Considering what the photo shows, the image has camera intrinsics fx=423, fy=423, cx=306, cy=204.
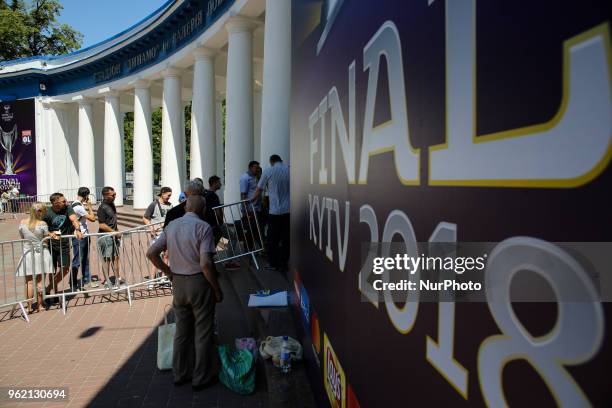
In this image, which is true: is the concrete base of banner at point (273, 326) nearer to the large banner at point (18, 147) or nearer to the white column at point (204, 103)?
the white column at point (204, 103)

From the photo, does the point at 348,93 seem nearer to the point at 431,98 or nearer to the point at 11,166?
the point at 431,98

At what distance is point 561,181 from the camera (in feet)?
2.34

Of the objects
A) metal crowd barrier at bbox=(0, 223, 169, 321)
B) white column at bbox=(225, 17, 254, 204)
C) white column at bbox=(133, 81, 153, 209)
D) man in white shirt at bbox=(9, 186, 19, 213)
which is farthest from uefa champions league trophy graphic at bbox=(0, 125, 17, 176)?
metal crowd barrier at bbox=(0, 223, 169, 321)

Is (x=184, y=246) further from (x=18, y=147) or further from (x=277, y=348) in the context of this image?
(x=18, y=147)

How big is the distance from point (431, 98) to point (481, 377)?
0.73m

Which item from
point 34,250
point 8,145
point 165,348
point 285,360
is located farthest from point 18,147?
point 285,360

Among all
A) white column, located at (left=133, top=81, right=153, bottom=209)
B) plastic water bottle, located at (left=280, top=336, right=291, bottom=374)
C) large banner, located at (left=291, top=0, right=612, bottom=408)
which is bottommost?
plastic water bottle, located at (left=280, top=336, right=291, bottom=374)

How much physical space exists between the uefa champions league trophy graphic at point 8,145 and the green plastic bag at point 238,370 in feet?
93.5

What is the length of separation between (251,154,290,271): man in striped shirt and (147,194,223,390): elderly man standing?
2434mm

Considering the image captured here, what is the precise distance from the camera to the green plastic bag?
4.09 m

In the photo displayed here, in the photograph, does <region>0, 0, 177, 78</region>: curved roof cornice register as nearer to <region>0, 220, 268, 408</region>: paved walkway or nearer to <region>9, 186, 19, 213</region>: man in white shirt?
<region>9, 186, 19, 213</region>: man in white shirt

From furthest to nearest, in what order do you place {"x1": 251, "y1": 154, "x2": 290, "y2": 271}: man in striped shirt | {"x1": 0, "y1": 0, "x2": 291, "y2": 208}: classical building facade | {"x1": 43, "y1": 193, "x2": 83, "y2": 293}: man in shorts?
{"x1": 0, "y1": 0, "x2": 291, "y2": 208}: classical building facade
{"x1": 43, "y1": 193, "x2": 83, "y2": 293}: man in shorts
{"x1": 251, "y1": 154, "x2": 290, "y2": 271}: man in striped shirt

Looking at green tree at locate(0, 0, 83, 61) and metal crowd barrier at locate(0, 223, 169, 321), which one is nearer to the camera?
metal crowd barrier at locate(0, 223, 169, 321)

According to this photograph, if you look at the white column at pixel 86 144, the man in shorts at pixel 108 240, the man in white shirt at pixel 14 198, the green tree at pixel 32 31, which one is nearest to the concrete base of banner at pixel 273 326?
the man in shorts at pixel 108 240
